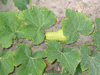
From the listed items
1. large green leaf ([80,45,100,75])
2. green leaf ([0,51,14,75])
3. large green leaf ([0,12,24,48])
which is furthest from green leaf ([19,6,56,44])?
large green leaf ([80,45,100,75])

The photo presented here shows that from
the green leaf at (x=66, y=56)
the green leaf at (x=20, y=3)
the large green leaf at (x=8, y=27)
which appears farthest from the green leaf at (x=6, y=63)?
the green leaf at (x=20, y=3)

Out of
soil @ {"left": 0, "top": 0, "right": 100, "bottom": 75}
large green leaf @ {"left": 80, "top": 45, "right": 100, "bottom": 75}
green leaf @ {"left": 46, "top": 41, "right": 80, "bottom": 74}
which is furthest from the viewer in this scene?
soil @ {"left": 0, "top": 0, "right": 100, "bottom": 75}

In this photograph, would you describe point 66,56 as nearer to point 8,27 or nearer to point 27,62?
point 27,62

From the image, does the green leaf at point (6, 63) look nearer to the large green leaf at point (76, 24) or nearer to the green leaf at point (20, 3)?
the green leaf at point (20, 3)

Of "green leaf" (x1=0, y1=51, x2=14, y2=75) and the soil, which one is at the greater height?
the soil

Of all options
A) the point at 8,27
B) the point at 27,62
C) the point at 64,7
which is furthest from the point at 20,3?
the point at 27,62

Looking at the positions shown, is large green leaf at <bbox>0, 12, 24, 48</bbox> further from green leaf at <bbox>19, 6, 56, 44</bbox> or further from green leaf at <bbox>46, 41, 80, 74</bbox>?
green leaf at <bbox>46, 41, 80, 74</bbox>

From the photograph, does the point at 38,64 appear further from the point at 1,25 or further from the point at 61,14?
the point at 61,14
